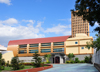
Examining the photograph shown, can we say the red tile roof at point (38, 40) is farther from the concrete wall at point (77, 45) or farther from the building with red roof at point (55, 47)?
the concrete wall at point (77, 45)

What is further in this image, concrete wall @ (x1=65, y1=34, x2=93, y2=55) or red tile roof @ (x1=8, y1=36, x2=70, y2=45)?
red tile roof @ (x1=8, y1=36, x2=70, y2=45)

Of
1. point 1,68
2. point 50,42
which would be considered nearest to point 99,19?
point 1,68

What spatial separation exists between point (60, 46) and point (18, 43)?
21816mm

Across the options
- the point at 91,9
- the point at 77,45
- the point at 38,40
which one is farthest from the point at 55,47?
the point at 91,9

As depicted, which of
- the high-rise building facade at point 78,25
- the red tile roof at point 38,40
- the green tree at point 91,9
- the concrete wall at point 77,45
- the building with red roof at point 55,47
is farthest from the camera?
the high-rise building facade at point 78,25

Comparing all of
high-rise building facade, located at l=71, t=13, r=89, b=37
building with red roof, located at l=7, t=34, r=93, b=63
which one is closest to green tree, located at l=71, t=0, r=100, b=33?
building with red roof, located at l=7, t=34, r=93, b=63

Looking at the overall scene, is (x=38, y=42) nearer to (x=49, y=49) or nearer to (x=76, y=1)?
(x=49, y=49)

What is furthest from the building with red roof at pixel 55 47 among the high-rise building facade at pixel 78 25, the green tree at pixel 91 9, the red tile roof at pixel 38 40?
the high-rise building facade at pixel 78 25

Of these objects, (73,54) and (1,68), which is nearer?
(1,68)

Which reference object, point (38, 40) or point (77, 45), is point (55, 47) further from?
point (38, 40)

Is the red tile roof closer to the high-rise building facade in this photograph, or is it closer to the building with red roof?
the building with red roof

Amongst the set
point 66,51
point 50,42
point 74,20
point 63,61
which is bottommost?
point 63,61

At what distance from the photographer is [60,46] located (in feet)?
198

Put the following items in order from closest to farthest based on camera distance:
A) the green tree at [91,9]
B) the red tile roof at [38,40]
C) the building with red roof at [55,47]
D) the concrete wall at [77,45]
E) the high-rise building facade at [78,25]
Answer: the green tree at [91,9], the concrete wall at [77,45], the building with red roof at [55,47], the red tile roof at [38,40], the high-rise building facade at [78,25]
